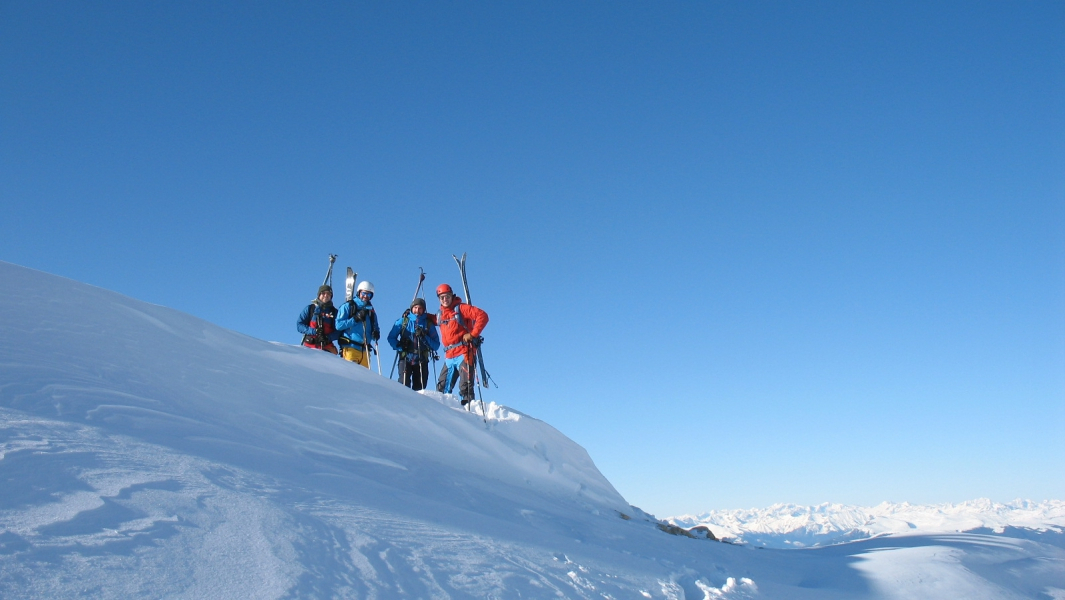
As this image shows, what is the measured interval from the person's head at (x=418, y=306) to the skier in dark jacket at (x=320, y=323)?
4.67 feet

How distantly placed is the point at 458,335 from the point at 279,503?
7251 mm

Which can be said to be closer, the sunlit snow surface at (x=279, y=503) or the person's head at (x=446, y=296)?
the sunlit snow surface at (x=279, y=503)

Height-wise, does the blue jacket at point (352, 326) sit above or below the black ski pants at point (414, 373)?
above

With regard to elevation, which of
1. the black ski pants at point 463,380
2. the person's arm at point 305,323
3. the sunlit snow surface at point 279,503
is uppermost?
the person's arm at point 305,323

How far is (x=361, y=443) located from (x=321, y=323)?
20.9 ft

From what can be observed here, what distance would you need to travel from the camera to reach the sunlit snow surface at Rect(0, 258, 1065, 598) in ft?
7.46

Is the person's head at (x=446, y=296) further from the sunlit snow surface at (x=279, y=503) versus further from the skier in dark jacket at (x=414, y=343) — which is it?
the sunlit snow surface at (x=279, y=503)

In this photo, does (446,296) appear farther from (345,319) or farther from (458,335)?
(345,319)

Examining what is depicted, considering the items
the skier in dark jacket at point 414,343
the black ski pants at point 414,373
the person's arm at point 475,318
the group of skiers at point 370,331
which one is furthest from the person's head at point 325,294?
the person's arm at point 475,318

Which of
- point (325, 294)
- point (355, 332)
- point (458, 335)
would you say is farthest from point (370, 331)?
point (458, 335)

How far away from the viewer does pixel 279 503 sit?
9.77ft

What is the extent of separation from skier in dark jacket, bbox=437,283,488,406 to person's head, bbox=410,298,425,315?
657 millimetres

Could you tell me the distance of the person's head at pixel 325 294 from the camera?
36.4 ft

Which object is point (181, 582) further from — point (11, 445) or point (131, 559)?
point (11, 445)
